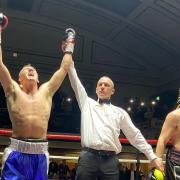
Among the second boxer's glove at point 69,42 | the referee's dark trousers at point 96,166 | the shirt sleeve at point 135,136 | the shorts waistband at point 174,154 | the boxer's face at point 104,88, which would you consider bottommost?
the referee's dark trousers at point 96,166

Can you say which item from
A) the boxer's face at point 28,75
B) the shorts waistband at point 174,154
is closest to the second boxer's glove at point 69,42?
the boxer's face at point 28,75

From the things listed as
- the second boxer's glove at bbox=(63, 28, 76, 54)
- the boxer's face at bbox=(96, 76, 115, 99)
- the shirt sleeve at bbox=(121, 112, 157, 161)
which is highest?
the second boxer's glove at bbox=(63, 28, 76, 54)

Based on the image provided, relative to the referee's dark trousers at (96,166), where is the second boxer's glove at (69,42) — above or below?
above

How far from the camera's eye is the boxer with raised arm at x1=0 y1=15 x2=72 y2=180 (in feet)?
7.51

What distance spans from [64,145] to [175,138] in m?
8.74

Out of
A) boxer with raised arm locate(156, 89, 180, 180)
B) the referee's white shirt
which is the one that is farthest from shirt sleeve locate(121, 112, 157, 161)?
boxer with raised arm locate(156, 89, 180, 180)

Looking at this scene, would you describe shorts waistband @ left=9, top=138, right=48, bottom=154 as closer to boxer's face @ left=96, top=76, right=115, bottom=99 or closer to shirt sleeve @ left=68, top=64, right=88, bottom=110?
shirt sleeve @ left=68, top=64, right=88, bottom=110

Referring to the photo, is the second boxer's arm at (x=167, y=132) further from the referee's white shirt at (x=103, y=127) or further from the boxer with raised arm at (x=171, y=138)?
the referee's white shirt at (x=103, y=127)

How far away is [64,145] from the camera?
11055 millimetres

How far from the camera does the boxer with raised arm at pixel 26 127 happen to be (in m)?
2.29

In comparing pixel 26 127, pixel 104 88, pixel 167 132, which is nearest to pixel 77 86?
pixel 104 88

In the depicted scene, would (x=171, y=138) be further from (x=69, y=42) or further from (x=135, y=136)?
(x=69, y=42)

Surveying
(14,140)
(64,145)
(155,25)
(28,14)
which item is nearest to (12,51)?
(28,14)

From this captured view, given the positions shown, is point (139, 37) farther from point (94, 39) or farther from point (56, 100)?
point (56, 100)
